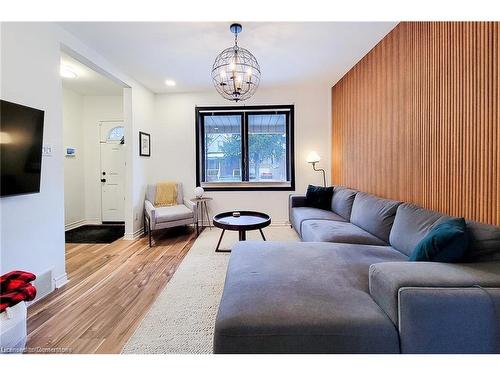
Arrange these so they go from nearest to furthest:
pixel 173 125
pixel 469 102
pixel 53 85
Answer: pixel 469 102 < pixel 53 85 < pixel 173 125

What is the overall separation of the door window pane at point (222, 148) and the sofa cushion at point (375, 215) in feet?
8.28

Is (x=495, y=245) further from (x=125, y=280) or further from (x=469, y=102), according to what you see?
(x=125, y=280)

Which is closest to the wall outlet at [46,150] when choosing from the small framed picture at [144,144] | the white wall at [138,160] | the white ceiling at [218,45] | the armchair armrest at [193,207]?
the white ceiling at [218,45]

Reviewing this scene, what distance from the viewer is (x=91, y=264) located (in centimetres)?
303

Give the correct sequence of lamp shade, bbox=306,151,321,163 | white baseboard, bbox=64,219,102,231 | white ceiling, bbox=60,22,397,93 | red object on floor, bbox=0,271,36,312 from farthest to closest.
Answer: white baseboard, bbox=64,219,102,231 → lamp shade, bbox=306,151,321,163 → white ceiling, bbox=60,22,397,93 → red object on floor, bbox=0,271,36,312

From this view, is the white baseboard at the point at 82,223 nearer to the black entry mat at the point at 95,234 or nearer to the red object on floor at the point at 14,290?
the black entry mat at the point at 95,234

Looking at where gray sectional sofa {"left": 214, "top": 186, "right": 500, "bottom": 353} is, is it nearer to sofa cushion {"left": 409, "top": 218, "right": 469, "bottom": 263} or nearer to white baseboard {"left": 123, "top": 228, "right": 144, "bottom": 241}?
sofa cushion {"left": 409, "top": 218, "right": 469, "bottom": 263}

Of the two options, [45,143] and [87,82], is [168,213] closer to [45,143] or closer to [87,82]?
[45,143]

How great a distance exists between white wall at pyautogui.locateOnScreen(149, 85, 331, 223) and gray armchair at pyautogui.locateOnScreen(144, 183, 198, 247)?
41 centimetres

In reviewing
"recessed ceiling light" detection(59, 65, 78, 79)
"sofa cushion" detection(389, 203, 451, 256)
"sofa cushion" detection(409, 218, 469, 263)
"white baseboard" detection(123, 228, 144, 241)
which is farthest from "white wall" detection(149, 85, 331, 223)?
"sofa cushion" detection(409, 218, 469, 263)

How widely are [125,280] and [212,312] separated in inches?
46.1

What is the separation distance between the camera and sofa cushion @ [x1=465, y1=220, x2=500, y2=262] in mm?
1430

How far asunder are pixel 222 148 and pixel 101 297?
3.31 metres
